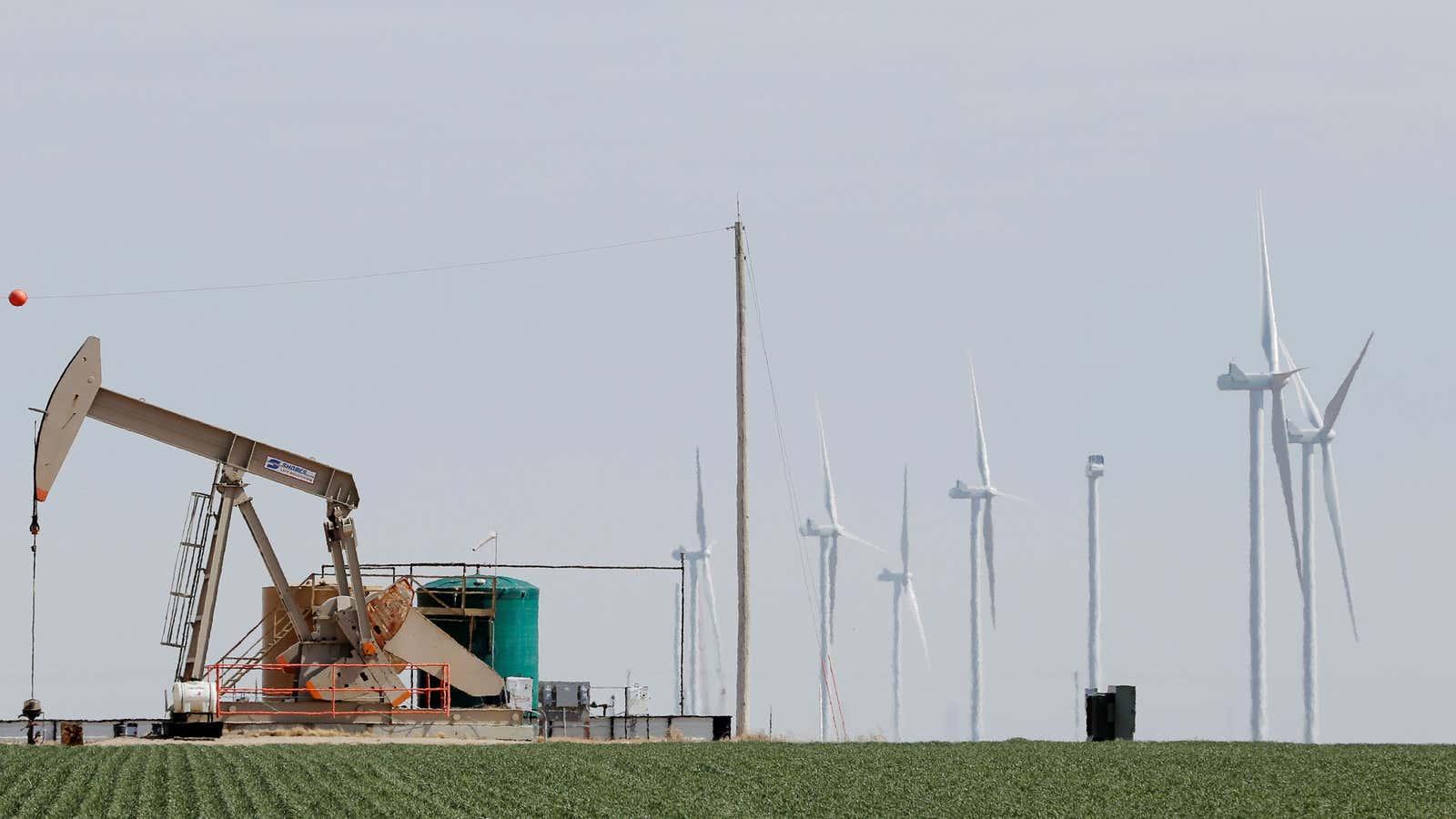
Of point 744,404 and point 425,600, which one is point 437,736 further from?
point 744,404

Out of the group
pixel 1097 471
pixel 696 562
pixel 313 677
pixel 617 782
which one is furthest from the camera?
pixel 696 562

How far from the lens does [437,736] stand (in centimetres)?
3544

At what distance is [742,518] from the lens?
37562 millimetres

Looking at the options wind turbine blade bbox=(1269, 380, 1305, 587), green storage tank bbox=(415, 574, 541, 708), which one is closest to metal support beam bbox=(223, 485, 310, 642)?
green storage tank bbox=(415, 574, 541, 708)

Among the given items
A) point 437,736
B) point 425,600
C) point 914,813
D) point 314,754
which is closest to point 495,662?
point 425,600

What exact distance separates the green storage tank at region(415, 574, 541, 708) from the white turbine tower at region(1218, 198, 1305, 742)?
31.6 m

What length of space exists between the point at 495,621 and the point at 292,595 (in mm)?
4400

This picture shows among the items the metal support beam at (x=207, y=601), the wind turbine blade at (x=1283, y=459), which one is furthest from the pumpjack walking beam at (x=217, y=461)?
the wind turbine blade at (x=1283, y=459)

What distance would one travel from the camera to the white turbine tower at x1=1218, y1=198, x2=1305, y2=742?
65.3 m

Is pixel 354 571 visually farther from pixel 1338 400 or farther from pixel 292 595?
pixel 1338 400

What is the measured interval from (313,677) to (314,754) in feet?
25.9

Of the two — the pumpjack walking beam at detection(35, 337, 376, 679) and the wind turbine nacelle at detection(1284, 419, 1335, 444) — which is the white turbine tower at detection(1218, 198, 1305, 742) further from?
the pumpjack walking beam at detection(35, 337, 376, 679)

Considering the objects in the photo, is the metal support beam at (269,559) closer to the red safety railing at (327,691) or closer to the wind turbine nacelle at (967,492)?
the red safety railing at (327,691)

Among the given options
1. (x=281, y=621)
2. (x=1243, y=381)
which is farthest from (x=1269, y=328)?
(x=281, y=621)
